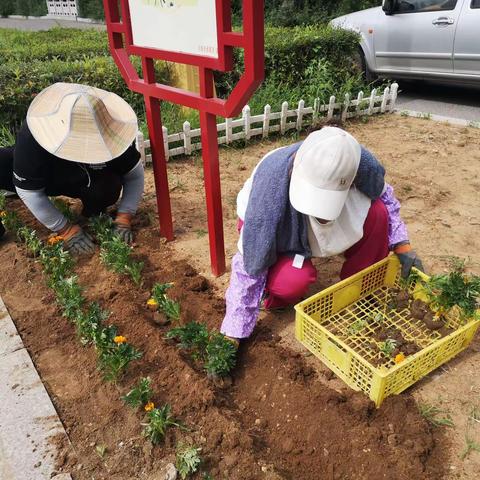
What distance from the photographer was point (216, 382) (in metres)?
2.21

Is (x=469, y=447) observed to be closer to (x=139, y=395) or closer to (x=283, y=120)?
(x=139, y=395)

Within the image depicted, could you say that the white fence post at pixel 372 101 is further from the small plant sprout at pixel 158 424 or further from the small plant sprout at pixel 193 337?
the small plant sprout at pixel 158 424

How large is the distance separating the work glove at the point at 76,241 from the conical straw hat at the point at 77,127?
62 centimetres

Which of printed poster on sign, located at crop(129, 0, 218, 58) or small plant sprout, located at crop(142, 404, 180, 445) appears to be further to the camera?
printed poster on sign, located at crop(129, 0, 218, 58)

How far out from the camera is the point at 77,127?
2.82 metres

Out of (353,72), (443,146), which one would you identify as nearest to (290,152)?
(443,146)

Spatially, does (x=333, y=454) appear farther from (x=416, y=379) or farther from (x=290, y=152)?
(x=290, y=152)

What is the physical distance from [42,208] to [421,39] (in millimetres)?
6084

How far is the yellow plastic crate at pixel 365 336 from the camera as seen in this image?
2.08 metres

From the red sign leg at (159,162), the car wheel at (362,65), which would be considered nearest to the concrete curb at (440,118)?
the car wheel at (362,65)

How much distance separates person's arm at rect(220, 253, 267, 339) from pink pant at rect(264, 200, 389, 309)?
0.12 metres

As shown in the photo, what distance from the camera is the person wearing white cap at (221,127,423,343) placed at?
1849 mm

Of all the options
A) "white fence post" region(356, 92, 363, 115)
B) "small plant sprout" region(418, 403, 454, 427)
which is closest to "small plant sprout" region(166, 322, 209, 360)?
"small plant sprout" region(418, 403, 454, 427)

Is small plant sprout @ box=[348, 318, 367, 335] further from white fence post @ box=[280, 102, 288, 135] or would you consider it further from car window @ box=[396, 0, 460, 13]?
car window @ box=[396, 0, 460, 13]
